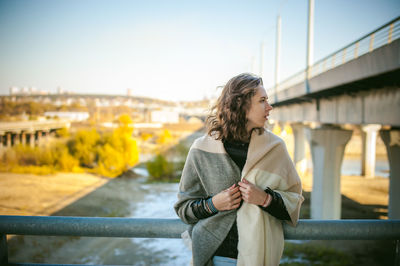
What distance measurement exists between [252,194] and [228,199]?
5.6 inches

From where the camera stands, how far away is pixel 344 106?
40.5 ft

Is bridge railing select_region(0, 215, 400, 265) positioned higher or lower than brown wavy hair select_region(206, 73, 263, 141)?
lower

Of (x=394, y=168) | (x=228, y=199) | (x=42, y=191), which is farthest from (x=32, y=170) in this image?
(x=228, y=199)

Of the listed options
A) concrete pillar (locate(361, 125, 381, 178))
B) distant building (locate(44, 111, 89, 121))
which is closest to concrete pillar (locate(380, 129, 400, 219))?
concrete pillar (locate(361, 125, 381, 178))

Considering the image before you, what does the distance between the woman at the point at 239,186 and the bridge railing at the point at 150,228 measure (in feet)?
0.38

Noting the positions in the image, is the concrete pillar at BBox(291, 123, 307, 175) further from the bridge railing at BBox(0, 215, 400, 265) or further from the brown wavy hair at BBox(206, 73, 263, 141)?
the brown wavy hair at BBox(206, 73, 263, 141)

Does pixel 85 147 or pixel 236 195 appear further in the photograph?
pixel 85 147

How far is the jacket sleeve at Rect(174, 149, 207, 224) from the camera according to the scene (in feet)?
5.99

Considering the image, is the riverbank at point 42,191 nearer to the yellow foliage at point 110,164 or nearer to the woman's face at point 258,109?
the yellow foliage at point 110,164

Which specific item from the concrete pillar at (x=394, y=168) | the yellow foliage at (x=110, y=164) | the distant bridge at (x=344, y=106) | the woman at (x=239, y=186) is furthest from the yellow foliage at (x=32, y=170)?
the woman at (x=239, y=186)

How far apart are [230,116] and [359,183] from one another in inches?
1297

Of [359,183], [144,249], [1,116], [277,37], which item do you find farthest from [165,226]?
[1,116]

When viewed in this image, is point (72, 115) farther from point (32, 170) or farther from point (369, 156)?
point (369, 156)

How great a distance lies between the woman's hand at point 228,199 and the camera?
5.51 ft
